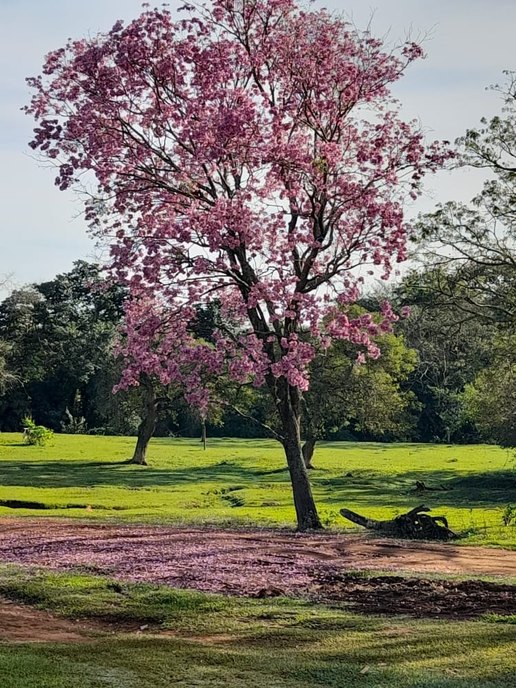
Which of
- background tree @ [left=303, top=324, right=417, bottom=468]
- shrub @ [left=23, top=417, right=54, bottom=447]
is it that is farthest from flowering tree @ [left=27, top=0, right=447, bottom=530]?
shrub @ [left=23, top=417, right=54, bottom=447]

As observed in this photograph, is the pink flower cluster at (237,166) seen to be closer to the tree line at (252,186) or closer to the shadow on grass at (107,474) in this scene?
the tree line at (252,186)

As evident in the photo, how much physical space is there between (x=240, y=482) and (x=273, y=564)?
2918 cm

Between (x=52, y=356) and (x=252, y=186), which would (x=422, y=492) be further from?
(x=52, y=356)

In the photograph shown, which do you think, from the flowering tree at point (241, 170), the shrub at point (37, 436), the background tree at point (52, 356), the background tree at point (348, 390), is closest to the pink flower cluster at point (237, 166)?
the flowering tree at point (241, 170)

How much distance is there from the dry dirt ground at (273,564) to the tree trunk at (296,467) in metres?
0.93

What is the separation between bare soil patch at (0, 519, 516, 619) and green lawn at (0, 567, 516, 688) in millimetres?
1325

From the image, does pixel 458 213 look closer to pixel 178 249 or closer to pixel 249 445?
pixel 178 249

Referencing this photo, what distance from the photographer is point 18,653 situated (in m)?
8.78

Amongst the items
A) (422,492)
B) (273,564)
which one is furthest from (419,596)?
(422,492)

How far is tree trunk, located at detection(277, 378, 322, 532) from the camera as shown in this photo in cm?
2469

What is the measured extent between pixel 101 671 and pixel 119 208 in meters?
17.3

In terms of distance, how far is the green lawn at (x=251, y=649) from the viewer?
808cm

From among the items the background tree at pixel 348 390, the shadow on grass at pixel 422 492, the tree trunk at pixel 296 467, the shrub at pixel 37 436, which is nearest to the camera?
the tree trunk at pixel 296 467

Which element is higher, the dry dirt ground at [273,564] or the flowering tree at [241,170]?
the flowering tree at [241,170]
